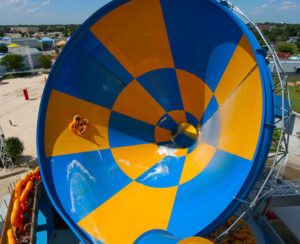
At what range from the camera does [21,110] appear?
2064 centimetres

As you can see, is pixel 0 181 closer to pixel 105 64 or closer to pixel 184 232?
pixel 105 64

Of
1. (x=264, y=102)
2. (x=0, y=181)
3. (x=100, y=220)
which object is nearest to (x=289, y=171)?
(x=264, y=102)

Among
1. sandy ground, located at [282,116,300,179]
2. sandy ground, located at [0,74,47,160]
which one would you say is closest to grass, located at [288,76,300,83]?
sandy ground, located at [282,116,300,179]

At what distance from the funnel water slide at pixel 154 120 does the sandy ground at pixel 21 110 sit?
34.5 ft

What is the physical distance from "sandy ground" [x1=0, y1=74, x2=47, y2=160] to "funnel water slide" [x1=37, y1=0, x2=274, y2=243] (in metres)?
10.5

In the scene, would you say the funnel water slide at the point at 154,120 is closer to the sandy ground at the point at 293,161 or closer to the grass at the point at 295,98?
the sandy ground at the point at 293,161

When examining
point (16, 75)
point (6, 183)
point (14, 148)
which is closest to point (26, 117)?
point (14, 148)

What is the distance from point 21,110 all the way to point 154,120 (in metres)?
19.4

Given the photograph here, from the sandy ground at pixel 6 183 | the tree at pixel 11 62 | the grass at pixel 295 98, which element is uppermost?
the tree at pixel 11 62

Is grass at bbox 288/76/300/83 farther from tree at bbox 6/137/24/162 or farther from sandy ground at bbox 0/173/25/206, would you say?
sandy ground at bbox 0/173/25/206

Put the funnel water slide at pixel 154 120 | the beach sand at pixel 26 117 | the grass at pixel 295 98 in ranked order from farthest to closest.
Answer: the grass at pixel 295 98
the beach sand at pixel 26 117
the funnel water slide at pixel 154 120

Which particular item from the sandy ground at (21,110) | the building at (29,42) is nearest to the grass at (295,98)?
the sandy ground at (21,110)

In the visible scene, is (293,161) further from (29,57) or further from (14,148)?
(29,57)

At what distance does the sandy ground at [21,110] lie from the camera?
15743mm
